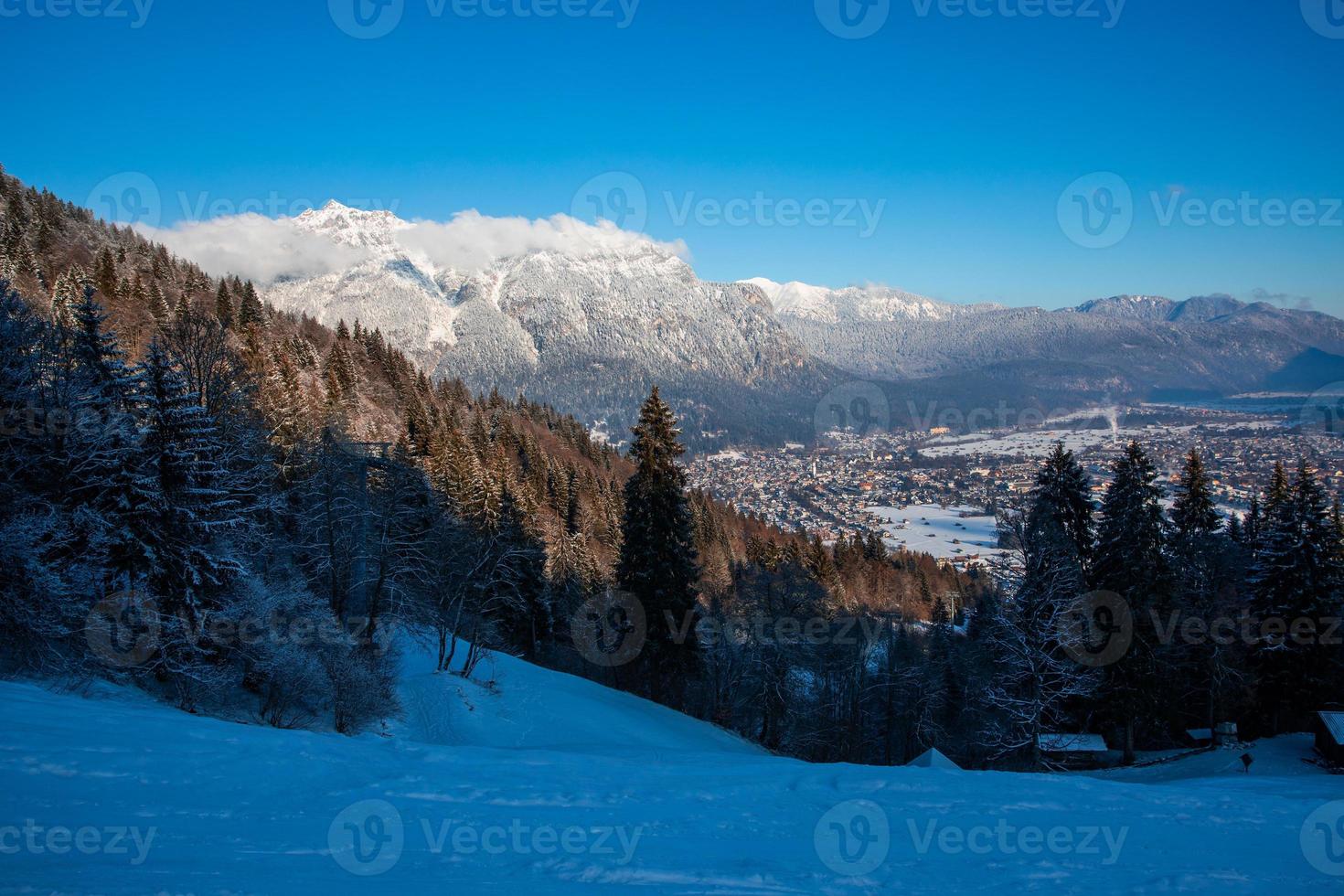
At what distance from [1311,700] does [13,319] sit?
135 ft

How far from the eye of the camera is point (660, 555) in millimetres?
23719

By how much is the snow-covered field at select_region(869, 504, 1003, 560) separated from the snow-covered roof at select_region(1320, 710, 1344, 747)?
57.4 m

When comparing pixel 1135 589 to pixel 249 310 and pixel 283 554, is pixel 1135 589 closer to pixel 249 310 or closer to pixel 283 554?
pixel 283 554

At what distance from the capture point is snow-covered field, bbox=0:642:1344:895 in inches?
239

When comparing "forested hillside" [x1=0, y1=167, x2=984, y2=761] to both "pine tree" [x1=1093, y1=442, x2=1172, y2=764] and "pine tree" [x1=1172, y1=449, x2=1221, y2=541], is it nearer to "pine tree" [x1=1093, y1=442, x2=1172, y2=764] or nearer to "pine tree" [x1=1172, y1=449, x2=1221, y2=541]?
"pine tree" [x1=1093, y1=442, x2=1172, y2=764]

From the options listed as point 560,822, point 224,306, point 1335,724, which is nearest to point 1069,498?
point 1335,724

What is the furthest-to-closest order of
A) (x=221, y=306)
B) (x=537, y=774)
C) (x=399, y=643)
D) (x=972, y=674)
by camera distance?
(x=221, y=306), (x=972, y=674), (x=399, y=643), (x=537, y=774)

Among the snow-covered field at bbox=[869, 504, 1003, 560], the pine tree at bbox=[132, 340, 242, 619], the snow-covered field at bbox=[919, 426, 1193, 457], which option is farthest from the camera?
the snow-covered field at bbox=[919, 426, 1193, 457]

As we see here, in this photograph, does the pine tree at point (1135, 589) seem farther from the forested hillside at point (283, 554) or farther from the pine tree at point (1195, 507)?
the pine tree at point (1195, 507)

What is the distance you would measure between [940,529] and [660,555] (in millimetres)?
92921

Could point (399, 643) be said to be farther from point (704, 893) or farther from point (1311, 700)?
point (1311, 700)

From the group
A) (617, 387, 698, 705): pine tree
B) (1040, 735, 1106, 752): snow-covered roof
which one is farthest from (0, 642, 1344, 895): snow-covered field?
(617, 387, 698, 705): pine tree

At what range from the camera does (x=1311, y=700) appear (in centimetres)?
2259

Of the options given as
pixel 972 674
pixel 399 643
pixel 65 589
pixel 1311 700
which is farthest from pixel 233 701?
pixel 1311 700
